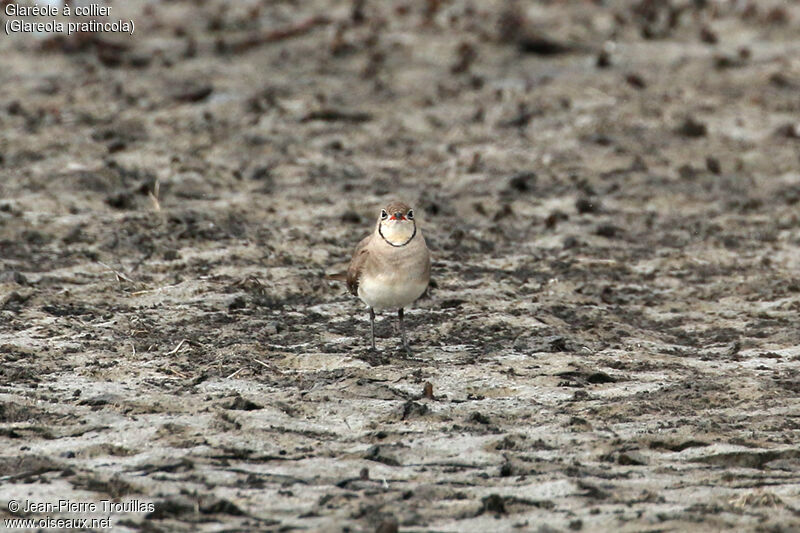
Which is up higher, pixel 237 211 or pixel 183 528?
pixel 237 211

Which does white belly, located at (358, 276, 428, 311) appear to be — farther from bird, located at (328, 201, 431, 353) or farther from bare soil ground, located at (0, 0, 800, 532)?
bare soil ground, located at (0, 0, 800, 532)

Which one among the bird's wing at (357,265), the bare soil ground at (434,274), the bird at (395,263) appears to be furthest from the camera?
the bird's wing at (357,265)

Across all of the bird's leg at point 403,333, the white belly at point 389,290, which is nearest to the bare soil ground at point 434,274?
the bird's leg at point 403,333

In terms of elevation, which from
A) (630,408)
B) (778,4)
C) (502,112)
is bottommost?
(630,408)

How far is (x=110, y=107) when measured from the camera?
11.7m

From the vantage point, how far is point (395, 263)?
636cm

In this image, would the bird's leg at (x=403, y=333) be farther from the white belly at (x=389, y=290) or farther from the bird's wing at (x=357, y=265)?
the bird's wing at (x=357, y=265)

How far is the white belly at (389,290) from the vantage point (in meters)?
6.36

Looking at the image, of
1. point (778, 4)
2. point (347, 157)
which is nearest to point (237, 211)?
point (347, 157)

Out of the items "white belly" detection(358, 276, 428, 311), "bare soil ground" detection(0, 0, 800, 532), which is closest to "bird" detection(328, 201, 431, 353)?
"white belly" detection(358, 276, 428, 311)

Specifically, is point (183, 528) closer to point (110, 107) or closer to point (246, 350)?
point (246, 350)

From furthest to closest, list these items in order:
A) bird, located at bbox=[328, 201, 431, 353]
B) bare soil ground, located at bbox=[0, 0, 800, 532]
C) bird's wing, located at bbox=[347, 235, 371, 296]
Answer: bird's wing, located at bbox=[347, 235, 371, 296]
bird, located at bbox=[328, 201, 431, 353]
bare soil ground, located at bbox=[0, 0, 800, 532]

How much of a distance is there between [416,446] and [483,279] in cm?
307

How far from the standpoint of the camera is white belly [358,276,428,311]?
6.36 meters
